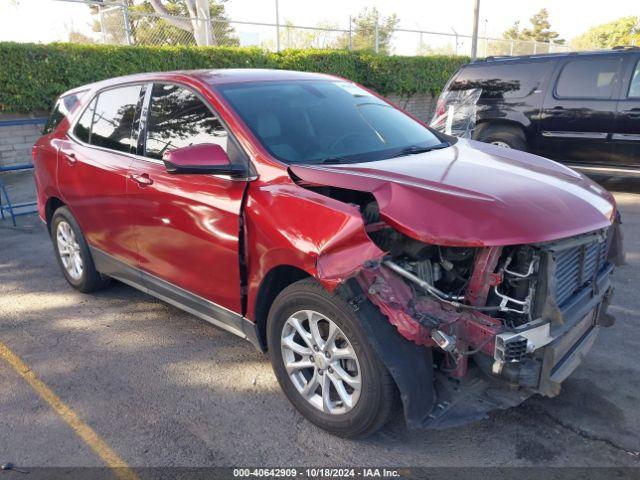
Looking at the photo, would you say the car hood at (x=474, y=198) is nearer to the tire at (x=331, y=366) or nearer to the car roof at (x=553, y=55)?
the tire at (x=331, y=366)

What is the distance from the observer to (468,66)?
29.7 feet

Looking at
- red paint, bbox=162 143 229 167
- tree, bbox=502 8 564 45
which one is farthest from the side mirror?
tree, bbox=502 8 564 45

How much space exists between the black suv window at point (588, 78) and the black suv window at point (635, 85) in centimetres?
22

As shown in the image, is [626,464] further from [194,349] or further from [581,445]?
[194,349]

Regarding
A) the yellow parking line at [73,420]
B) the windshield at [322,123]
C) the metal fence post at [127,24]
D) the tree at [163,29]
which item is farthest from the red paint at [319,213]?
the tree at [163,29]

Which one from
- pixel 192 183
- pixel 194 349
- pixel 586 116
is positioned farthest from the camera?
pixel 586 116

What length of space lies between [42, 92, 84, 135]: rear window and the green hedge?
5559 mm

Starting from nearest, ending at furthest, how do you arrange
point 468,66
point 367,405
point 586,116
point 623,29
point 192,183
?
1. point 367,405
2. point 192,183
3. point 586,116
4. point 468,66
5. point 623,29

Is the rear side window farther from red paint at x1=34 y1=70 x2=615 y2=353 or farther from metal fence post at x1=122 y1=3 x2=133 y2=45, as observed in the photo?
metal fence post at x1=122 y1=3 x2=133 y2=45

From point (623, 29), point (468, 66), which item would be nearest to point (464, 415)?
point (468, 66)

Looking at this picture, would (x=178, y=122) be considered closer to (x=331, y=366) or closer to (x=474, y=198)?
(x=331, y=366)

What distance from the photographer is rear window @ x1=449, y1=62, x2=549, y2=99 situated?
26.9ft

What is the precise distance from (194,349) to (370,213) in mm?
1867

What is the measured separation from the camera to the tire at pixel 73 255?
4773 millimetres
